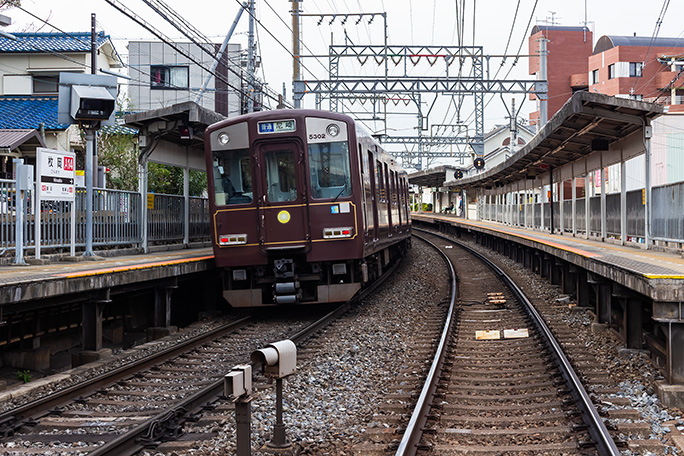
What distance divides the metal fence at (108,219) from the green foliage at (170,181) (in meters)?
8.69

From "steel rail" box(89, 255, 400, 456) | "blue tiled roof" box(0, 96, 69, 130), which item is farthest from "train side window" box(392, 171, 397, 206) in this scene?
"blue tiled roof" box(0, 96, 69, 130)

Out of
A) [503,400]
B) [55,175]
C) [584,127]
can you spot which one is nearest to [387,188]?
[584,127]

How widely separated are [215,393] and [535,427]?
267cm

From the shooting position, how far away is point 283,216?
10.4 m

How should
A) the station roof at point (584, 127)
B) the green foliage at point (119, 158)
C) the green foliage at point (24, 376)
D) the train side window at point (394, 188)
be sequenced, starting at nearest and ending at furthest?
the green foliage at point (24, 376), the station roof at point (584, 127), the train side window at point (394, 188), the green foliage at point (119, 158)

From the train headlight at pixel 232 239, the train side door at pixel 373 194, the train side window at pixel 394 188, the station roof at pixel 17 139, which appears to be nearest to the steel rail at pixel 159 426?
the train headlight at pixel 232 239

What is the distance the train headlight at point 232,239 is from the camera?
34.4 feet

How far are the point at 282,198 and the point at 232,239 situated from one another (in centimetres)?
96

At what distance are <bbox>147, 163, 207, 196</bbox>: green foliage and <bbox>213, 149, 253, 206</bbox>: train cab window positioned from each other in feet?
45.8

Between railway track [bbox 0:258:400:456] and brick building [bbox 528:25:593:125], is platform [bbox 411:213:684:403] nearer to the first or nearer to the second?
railway track [bbox 0:258:400:456]

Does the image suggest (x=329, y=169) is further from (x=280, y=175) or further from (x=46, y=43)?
(x=46, y=43)

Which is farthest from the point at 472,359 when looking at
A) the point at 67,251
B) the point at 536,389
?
the point at 67,251

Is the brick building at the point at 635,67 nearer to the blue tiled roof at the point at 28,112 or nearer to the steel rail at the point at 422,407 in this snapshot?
the blue tiled roof at the point at 28,112

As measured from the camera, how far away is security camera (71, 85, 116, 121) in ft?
35.7
